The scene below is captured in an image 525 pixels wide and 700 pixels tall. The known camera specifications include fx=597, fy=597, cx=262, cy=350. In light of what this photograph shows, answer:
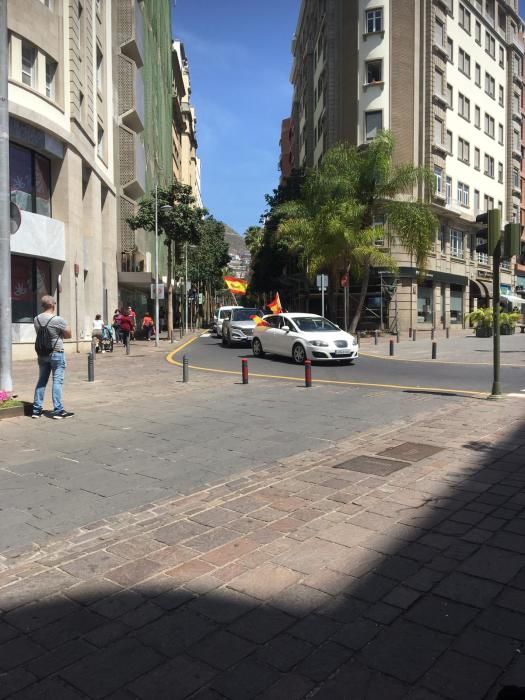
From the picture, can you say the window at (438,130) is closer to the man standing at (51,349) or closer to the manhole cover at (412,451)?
the man standing at (51,349)

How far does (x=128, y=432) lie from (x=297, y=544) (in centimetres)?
455

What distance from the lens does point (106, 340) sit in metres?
26.3

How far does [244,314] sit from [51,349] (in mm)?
17935

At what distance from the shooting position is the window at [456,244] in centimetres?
4422

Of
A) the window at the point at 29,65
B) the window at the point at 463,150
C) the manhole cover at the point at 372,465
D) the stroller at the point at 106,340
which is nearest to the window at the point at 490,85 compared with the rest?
the window at the point at 463,150

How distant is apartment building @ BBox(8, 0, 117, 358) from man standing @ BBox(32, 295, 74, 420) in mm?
13380

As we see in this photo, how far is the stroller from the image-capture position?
85.7ft

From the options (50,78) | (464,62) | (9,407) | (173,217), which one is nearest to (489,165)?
(464,62)

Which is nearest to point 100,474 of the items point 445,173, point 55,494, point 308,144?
point 55,494

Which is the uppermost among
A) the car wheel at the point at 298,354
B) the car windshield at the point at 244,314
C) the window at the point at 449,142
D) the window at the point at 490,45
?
the window at the point at 490,45

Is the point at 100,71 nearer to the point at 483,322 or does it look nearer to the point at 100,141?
the point at 100,141

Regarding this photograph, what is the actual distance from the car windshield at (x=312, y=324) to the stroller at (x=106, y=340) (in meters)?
10.8

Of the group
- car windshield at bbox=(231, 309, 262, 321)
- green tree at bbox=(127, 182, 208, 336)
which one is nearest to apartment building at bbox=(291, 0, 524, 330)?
car windshield at bbox=(231, 309, 262, 321)

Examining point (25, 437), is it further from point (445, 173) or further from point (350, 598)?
point (445, 173)
